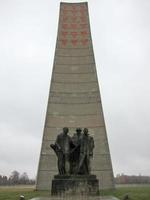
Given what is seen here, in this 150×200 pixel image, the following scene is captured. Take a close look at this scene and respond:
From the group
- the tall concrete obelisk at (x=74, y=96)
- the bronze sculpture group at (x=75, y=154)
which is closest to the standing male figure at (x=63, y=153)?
the bronze sculpture group at (x=75, y=154)

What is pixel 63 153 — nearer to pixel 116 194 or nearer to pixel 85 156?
pixel 85 156

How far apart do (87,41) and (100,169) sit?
795cm

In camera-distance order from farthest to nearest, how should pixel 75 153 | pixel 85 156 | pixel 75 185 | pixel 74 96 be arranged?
pixel 74 96 < pixel 75 153 < pixel 85 156 < pixel 75 185

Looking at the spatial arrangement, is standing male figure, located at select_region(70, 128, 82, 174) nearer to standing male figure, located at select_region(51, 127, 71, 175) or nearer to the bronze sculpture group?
the bronze sculpture group

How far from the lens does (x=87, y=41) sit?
944 inches

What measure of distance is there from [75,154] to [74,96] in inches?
483

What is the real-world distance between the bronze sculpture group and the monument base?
0.28 m

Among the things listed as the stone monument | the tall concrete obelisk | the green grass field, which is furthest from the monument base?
the tall concrete obelisk

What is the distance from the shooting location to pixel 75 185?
9.86 meters

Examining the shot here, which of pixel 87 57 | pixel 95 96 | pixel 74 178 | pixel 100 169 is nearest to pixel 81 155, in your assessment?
pixel 74 178

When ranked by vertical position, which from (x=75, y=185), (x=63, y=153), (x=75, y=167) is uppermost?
(x=63, y=153)

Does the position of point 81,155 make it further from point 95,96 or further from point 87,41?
point 87,41

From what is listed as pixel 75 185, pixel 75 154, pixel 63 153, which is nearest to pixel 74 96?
pixel 75 154

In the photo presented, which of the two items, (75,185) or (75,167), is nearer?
(75,185)
